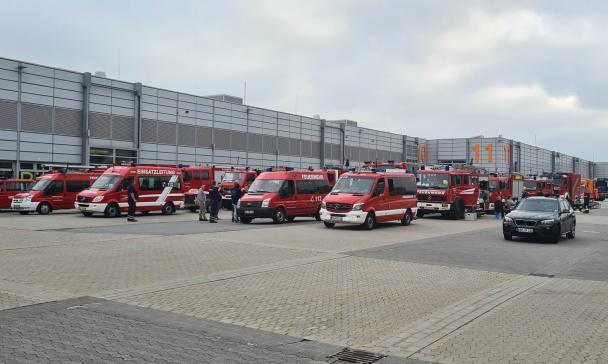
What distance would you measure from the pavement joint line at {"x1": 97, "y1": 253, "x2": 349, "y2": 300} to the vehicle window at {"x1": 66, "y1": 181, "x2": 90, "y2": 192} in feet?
67.7

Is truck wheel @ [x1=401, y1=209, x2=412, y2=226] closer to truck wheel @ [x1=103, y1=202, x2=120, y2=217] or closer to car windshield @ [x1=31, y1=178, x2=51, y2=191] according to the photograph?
truck wheel @ [x1=103, y1=202, x2=120, y2=217]

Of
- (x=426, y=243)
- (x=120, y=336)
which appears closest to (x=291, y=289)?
(x=120, y=336)

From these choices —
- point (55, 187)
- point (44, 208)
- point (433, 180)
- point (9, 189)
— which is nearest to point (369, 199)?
A: point (433, 180)

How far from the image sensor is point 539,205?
65.2 ft

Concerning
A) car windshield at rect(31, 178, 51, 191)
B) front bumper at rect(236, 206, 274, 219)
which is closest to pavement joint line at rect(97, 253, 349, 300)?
front bumper at rect(236, 206, 274, 219)

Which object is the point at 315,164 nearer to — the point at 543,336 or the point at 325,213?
the point at 325,213

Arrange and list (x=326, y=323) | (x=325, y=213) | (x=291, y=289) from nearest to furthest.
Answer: (x=326, y=323)
(x=291, y=289)
(x=325, y=213)

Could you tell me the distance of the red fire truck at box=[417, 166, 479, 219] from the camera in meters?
30.5

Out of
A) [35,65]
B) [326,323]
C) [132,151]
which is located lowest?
[326,323]

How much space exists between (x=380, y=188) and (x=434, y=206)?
27.4ft

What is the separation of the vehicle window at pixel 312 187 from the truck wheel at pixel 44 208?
13.2 m

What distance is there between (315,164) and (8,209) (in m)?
36.4

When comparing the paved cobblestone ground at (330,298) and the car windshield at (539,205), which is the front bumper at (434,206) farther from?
the paved cobblestone ground at (330,298)

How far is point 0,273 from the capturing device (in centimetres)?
1052
